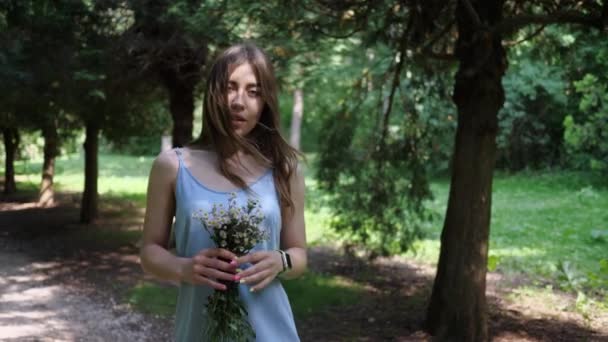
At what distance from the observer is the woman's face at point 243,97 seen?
2139 millimetres

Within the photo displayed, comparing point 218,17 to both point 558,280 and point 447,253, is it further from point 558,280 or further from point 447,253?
point 558,280

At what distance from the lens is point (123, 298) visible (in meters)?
8.90

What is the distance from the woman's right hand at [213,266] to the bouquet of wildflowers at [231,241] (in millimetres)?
40

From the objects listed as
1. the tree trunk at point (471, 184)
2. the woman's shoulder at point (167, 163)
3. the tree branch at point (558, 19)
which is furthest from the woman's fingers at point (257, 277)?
the tree trunk at point (471, 184)

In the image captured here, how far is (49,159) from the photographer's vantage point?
15953mm

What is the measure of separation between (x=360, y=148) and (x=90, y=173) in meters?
7.44

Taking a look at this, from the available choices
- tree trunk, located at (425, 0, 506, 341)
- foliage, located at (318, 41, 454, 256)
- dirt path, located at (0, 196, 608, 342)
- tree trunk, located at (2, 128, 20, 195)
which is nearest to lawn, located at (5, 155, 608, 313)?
dirt path, located at (0, 196, 608, 342)

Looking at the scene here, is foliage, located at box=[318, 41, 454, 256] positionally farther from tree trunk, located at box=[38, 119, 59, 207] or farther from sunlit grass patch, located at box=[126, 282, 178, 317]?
tree trunk, located at box=[38, 119, 59, 207]

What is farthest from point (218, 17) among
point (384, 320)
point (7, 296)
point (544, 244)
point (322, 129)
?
point (544, 244)

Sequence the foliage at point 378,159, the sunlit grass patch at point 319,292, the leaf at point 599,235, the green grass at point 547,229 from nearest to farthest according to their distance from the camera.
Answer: the sunlit grass patch at point 319,292 → the foliage at point 378,159 → the green grass at point 547,229 → the leaf at point 599,235

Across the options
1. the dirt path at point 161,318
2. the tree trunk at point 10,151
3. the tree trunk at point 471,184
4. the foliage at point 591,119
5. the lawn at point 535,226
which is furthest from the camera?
the tree trunk at point 10,151

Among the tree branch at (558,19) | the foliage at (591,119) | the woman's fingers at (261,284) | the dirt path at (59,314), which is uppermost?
the tree branch at (558,19)

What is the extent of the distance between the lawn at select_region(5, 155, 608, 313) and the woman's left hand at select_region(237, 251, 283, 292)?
21.3ft

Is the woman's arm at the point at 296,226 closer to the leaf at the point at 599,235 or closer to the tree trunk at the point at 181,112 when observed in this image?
the tree trunk at the point at 181,112
